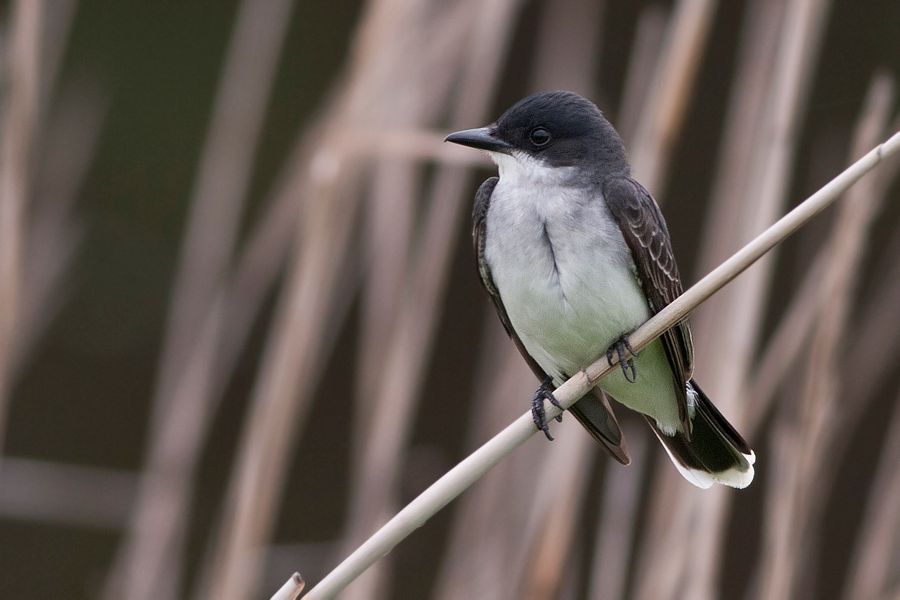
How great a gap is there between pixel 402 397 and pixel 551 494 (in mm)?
424

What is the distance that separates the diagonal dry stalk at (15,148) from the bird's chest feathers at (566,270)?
93 centimetres

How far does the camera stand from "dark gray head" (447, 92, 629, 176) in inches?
113

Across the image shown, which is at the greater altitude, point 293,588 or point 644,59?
point 644,59

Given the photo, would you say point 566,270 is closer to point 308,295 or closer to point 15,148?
point 308,295

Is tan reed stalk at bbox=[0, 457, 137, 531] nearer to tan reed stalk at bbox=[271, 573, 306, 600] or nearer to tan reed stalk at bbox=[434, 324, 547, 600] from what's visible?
tan reed stalk at bbox=[434, 324, 547, 600]

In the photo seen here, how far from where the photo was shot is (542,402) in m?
2.72

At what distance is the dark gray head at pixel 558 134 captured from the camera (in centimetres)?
287

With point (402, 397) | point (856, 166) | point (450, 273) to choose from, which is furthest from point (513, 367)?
point (450, 273)

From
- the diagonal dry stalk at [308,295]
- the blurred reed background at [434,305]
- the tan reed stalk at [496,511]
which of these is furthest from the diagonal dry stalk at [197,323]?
the tan reed stalk at [496,511]

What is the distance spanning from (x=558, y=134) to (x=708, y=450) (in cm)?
71

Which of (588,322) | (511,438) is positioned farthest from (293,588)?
(588,322)

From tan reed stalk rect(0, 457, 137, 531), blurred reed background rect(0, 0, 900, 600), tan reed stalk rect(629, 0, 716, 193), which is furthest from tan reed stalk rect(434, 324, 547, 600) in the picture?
tan reed stalk rect(0, 457, 137, 531)

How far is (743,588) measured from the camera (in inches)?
202

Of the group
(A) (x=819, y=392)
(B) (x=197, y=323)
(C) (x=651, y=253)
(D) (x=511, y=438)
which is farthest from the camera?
(B) (x=197, y=323)
